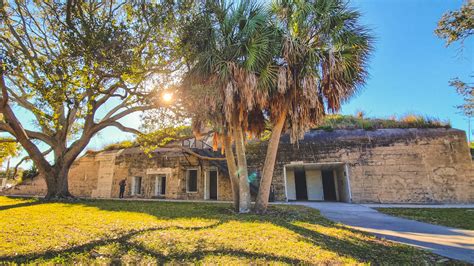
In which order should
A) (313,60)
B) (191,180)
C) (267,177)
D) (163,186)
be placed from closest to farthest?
1. (313,60)
2. (267,177)
3. (191,180)
4. (163,186)

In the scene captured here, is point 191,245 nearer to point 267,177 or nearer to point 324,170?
point 267,177

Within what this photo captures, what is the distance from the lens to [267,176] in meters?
7.92

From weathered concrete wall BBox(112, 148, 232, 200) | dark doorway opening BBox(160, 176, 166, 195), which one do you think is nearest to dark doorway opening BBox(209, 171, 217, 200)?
weathered concrete wall BBox(112, 148, 232, 200)

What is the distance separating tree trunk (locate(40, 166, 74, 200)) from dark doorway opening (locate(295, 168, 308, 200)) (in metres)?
14.3

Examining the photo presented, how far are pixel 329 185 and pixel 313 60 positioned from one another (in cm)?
1172

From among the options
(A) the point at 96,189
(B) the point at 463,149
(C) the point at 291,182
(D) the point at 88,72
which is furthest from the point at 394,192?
(A) the point at 96,189

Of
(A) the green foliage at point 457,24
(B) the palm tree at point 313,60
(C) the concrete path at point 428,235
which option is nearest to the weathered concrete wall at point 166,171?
(B) the palm tree at point 313,60

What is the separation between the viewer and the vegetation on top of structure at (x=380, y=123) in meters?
13.0

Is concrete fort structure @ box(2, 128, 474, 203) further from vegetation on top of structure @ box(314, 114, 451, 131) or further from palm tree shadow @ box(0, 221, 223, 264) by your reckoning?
palm tree shadow @ box(0, 221, 223, 264)

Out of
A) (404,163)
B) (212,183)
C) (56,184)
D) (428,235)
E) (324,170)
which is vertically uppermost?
(404,163)

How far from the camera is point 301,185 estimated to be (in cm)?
1661

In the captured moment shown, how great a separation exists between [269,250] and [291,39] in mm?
6498

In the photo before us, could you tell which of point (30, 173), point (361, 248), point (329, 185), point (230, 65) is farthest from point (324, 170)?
point (30, 173)

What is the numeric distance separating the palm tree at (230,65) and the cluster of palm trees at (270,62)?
0.11ft
